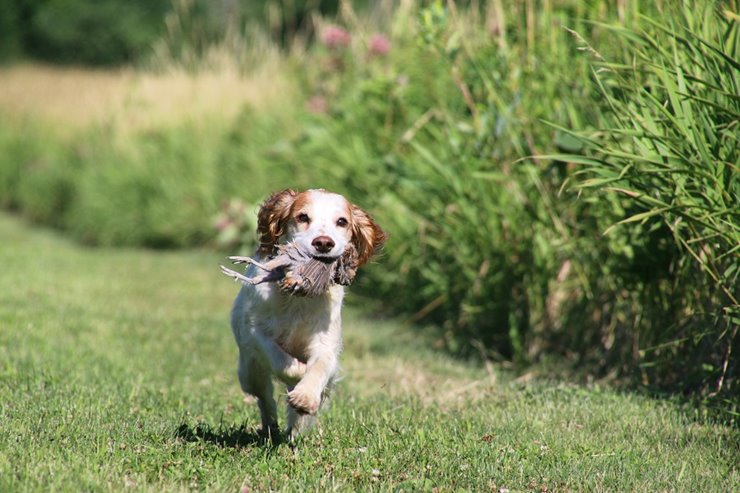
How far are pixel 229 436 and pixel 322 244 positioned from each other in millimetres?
953

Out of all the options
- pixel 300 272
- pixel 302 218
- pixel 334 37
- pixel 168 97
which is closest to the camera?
pixel 300 272

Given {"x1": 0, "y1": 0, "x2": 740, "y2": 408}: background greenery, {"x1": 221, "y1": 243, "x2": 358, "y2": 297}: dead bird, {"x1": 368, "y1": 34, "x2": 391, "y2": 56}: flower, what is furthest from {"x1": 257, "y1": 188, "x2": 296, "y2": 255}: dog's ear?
{"x1": 368, "y1": 34, "x2": 391, "y2": 56}: flower

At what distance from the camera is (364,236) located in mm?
4539

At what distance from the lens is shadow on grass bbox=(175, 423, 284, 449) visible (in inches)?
157

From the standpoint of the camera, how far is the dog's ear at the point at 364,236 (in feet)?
14.8

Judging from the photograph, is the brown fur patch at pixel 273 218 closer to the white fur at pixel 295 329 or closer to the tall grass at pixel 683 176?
the white fur at pixel 295 329

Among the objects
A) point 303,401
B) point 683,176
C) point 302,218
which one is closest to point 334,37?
point 302,218

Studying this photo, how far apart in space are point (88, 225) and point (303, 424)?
35.4 feet

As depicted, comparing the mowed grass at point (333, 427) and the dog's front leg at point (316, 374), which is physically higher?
the dog's front leg at point (316, 374)

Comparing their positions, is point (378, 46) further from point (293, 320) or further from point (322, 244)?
point (322, 244)

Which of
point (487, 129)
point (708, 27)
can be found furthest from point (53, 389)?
point (708, 27)

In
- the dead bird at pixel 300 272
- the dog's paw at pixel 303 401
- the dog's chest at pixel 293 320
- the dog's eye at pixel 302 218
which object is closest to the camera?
the dog's paw at pixel 303 401

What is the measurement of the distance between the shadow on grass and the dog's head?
79 centimetres

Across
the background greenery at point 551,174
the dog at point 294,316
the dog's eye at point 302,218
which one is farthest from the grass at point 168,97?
the dog's eye at point 302,218
